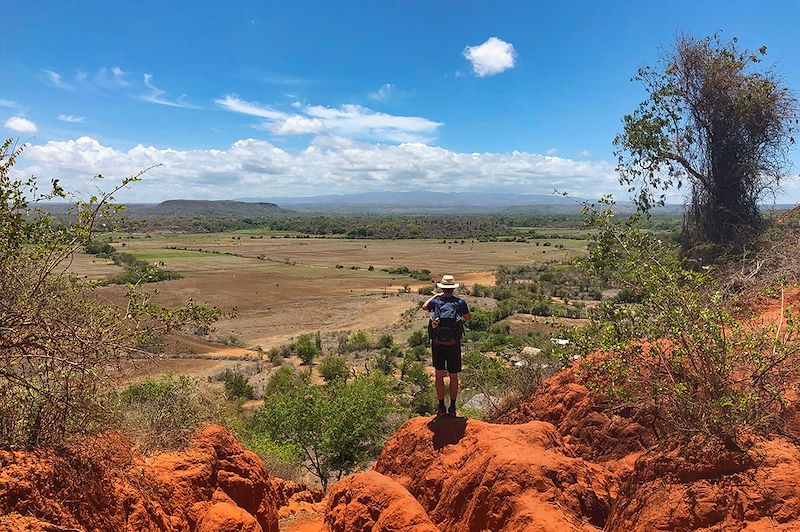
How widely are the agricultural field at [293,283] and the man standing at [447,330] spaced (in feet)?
6.56

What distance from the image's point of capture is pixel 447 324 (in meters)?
7.96

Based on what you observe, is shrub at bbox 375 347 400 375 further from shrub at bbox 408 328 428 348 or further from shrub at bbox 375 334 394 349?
shrub at bbox 408 328 428 348

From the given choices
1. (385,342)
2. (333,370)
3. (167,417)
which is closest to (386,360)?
(333,370)

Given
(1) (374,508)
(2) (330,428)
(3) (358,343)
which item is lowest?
(3) (358,343)

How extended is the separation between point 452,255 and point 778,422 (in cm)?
10331

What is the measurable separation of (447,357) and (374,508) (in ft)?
8.21

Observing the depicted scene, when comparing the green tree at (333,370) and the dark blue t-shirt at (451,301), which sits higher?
the dark blue t-shirt at (451,301)

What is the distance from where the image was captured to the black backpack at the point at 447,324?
26.0 feet

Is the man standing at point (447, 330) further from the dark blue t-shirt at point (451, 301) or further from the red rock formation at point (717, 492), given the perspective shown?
the red rock formation at point (717, 492)

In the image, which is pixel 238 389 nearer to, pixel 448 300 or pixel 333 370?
pixel 333 370

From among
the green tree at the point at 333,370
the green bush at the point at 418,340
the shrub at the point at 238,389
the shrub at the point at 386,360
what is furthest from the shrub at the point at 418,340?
the shrub at the point at 238,389

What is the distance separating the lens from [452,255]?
108 m

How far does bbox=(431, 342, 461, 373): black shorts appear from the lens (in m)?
8.03

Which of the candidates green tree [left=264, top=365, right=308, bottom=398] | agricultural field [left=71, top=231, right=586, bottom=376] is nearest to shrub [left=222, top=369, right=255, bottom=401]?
green tree [left=264, top=365, right=308, bottom=398]
